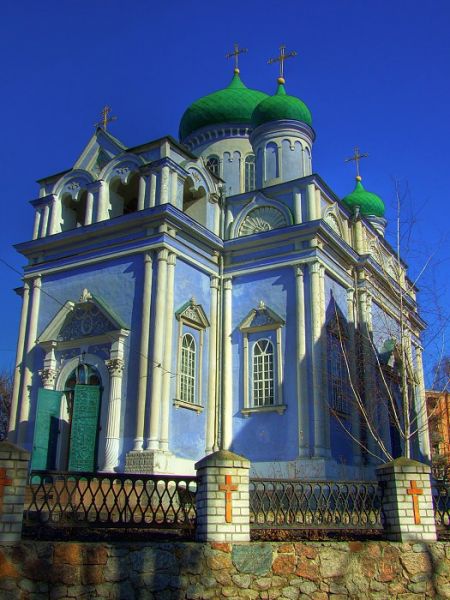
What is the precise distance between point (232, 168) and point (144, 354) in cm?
808

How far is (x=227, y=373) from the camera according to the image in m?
15.7

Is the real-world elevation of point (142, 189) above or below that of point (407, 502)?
above

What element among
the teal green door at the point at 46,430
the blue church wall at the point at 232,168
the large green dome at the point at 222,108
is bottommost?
the teal green door at the point at 46,430

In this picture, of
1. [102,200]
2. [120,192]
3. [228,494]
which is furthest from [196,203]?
[228,494]

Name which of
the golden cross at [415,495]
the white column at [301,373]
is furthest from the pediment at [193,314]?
the golden cross at [415,495]

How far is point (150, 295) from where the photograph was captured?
14641 millimetres

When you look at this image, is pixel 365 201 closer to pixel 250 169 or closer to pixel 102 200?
pixel 250 169

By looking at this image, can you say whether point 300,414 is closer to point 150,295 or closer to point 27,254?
point 150,295

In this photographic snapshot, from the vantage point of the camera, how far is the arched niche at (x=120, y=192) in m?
16.6

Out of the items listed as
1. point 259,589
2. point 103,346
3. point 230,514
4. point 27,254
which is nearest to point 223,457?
point 230,514

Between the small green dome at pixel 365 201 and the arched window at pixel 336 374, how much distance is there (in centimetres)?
802

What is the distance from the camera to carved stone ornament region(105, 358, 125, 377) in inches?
570

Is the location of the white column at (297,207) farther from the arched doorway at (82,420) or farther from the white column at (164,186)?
the arched doorway at (82,420)

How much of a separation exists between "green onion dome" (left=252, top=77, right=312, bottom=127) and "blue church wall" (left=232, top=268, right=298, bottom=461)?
4.82m
